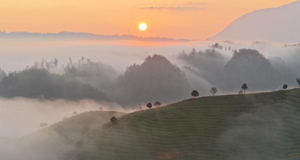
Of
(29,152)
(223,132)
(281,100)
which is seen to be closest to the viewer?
(223,132)

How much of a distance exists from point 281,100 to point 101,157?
5928 cm

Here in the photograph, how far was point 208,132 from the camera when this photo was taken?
137250 mm

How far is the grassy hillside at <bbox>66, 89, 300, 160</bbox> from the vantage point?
12725cm

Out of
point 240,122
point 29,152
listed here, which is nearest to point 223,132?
point 240,122

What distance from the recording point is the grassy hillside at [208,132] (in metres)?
127

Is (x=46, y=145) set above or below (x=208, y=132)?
below

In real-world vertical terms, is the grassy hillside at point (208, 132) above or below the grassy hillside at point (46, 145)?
above

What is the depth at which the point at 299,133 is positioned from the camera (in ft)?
431

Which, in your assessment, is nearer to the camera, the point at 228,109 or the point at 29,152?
the point at 228,109

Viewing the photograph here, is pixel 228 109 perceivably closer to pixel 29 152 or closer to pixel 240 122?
pixel 240 122

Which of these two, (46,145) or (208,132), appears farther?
(46,145)

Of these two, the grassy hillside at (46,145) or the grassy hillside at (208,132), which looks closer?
the grassy hillside at (208,132)

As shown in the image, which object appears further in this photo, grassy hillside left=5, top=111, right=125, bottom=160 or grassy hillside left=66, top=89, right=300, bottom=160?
grassy hillside left=5, top=111, right=125, bottom=160

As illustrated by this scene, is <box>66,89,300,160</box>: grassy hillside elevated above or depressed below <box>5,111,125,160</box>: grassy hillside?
above
